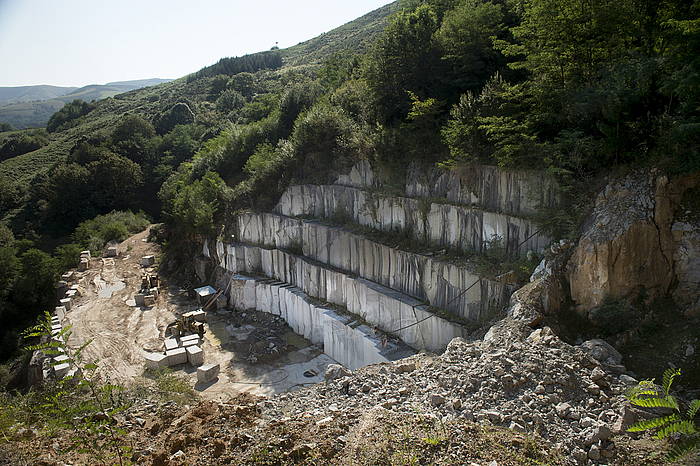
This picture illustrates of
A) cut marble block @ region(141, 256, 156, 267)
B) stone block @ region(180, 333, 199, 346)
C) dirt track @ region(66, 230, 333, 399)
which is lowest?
dirt track @ region(66, 230, 333, 399)

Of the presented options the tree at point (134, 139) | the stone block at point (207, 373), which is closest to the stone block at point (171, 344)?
the stone block at point (207, 373)

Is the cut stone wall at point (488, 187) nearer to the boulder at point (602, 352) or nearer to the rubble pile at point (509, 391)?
the rubble pile at point (509, 391)

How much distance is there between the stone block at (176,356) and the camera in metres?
15.6

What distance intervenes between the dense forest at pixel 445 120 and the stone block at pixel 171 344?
7.59m

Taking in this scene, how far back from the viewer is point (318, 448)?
6.45m

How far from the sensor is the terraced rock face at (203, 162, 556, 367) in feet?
39.8

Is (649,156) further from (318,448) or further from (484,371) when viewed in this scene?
(318,448)

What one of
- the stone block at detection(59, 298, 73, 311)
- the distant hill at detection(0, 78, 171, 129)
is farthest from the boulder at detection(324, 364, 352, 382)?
the distant hill at detection(0, 78, 171, 129)

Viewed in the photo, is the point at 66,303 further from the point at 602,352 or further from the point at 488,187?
the point at 602,352

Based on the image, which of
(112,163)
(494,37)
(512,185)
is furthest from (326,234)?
(112,163)

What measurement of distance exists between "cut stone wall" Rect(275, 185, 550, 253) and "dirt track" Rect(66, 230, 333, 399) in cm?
513

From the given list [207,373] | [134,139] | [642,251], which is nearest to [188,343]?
[207,373]

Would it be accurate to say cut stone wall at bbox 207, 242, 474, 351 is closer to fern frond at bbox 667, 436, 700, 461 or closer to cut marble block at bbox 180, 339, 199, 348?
cut marble block at bbox 180, 339, 199, 348

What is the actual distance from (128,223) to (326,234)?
2095 centimetres
